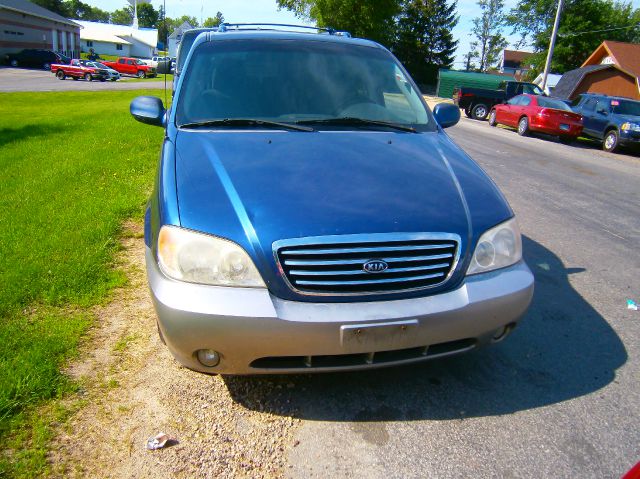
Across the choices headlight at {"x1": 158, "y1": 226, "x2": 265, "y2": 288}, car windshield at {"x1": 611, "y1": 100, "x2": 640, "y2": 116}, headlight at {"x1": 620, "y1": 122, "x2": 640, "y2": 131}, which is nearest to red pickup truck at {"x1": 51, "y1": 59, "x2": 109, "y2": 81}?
car windshield at {"x1": 611, "y1": 100, "x2": 640, "y2": 116}

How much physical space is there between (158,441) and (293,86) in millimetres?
2481

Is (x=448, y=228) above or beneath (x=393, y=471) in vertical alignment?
above

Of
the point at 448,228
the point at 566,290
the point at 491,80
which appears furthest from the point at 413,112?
the point at 491,80

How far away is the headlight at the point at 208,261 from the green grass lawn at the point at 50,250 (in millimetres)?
1010

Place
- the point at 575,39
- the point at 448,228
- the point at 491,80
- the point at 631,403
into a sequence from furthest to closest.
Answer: the point at 575,39
the point at 491,80
the point at 631,403
the point at 448,228

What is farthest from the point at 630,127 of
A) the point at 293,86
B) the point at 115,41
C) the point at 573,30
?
the point at 115,41

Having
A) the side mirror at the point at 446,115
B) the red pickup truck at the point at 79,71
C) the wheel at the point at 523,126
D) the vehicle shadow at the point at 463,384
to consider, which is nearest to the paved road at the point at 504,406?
the vehicle shadow at the point at 463,384

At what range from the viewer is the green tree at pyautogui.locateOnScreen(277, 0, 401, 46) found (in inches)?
1855

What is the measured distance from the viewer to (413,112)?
3961mm

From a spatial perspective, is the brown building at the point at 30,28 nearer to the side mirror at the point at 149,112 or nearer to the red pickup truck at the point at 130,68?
the red pickup truck at the point at 130,68

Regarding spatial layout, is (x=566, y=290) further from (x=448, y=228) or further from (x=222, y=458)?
(x=222, y=458)

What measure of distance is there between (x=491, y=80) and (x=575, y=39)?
57.1 ft

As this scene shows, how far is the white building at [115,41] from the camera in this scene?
81.6 m

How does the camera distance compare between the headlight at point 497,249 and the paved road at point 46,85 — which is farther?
the paved road at point 46,85
